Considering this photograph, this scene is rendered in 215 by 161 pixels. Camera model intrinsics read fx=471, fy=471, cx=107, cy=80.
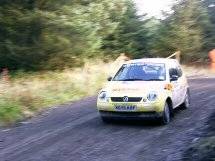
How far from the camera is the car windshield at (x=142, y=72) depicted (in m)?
13.5

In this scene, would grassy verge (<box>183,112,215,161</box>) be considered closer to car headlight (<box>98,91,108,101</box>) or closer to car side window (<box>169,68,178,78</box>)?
car headlight (<box>98,91,108,101</box>)

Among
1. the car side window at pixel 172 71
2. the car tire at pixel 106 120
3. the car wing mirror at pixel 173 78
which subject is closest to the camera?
the car tire at pixel 106 120

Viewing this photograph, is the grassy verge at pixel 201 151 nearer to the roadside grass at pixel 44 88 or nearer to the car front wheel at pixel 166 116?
the car front wheel at pixel 166 116

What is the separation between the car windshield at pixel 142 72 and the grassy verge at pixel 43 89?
133 inches

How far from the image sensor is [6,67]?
22328mm

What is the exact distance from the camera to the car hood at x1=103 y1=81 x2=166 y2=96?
40.7 ft

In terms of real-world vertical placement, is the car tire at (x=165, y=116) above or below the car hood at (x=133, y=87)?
below

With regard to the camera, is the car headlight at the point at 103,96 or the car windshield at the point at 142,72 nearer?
the car headlight at the point at 103,96

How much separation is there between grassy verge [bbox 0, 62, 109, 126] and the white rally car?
3.21m

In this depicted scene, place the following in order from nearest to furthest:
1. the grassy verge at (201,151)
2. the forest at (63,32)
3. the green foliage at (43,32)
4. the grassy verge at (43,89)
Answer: the grassy verge at (201,151)
the grassy verge at (43,89)
the green foliage at (43,32)
the forest at (63,32)

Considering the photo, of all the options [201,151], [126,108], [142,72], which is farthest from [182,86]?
[201,151]

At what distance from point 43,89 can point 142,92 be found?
7138 millimetres

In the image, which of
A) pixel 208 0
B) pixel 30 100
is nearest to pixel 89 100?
pixel 30 100

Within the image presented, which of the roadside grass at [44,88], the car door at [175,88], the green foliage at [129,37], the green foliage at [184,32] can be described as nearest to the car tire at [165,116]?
the car door at [175,88]
